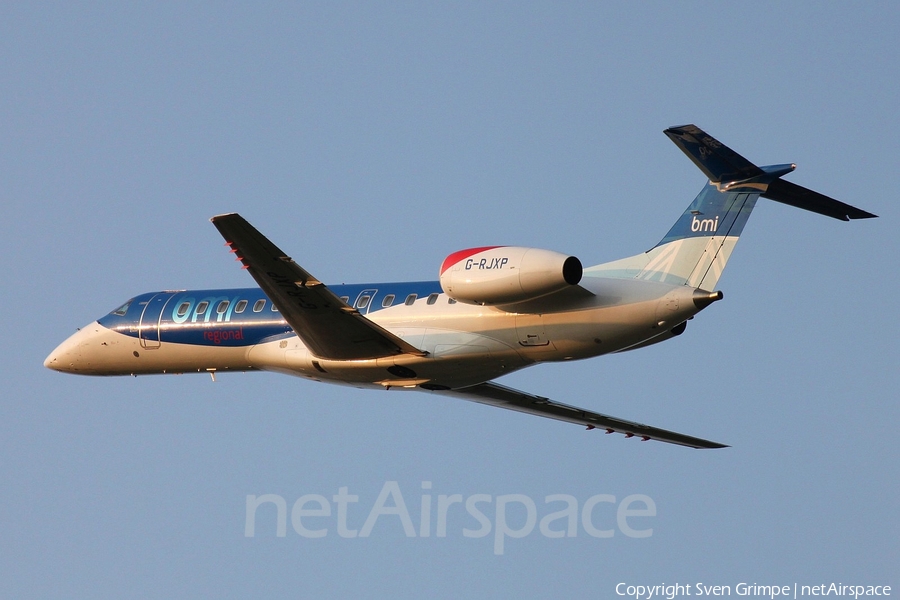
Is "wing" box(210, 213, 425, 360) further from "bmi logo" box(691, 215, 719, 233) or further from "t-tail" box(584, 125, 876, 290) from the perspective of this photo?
"bmi logo" box(691, 215, 719, 233)

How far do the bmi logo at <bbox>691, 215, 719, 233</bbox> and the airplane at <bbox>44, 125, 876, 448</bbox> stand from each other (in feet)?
0.07

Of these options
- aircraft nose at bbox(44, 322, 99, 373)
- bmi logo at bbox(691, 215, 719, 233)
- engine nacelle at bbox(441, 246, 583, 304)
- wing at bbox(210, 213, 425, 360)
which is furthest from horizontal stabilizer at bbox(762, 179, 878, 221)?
aircraft nose at bbox(44, 322, 99, 373)

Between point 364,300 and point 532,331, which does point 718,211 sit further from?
point 364,300

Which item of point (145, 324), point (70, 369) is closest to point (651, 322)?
point (145, 324)

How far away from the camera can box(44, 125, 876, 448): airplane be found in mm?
24734

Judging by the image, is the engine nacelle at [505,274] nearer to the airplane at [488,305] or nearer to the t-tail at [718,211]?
the airplane at [488,305]

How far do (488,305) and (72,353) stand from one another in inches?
465

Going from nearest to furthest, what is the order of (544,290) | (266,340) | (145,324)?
(544,290) → (266,340) → (145,324)

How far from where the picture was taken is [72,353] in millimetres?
32125

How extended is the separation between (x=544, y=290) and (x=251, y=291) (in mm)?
8334

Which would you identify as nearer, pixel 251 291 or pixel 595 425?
pixel 251 291

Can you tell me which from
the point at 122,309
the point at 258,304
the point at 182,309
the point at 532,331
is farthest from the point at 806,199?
the point at 122,309

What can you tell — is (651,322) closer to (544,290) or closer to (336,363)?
(544,290)

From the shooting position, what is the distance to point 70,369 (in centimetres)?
3225
